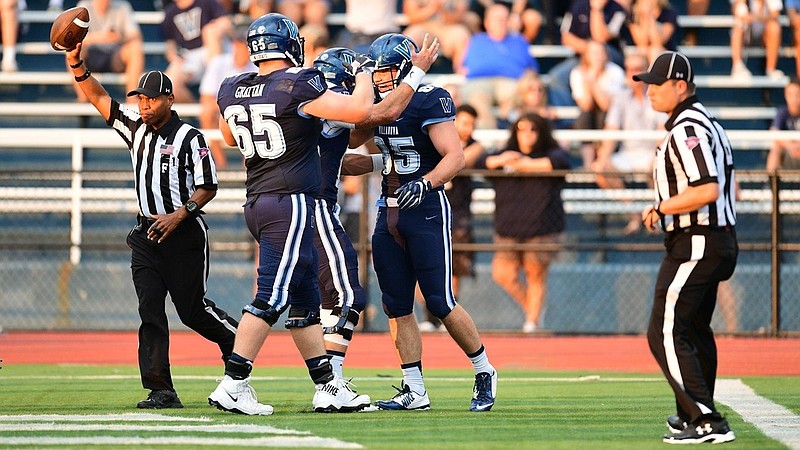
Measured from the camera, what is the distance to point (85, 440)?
19.0 ft

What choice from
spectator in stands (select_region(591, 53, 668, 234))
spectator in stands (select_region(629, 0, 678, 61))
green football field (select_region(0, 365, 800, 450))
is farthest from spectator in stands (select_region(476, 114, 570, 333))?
green football field (select_region(0, 365, 800, 450))

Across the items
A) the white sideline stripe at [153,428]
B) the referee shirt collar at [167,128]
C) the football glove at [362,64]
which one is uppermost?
the football glove at [362,64]

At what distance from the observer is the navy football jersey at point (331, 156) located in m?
7.63

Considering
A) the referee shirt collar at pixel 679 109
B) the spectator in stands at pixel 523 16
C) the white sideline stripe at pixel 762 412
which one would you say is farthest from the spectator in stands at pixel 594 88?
the referee shirt collar at pixel 679 109

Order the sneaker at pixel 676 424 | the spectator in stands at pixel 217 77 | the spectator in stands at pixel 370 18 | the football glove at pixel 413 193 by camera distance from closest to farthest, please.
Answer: the sneaker at pixel 676 424
the football glove at pixel 413 193
the spectator in stands at pixel 217 77
the spectator in stands at pixel 370 18

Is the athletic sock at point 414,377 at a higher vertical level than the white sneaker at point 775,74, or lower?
lower

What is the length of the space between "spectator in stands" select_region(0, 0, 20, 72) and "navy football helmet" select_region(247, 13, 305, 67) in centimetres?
1033

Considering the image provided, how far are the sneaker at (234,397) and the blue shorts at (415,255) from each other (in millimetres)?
1073

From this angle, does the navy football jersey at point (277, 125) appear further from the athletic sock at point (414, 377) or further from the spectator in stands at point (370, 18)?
the spectator in stands at point (370, 18)

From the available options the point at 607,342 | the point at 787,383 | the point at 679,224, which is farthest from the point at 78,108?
the point at 679,224

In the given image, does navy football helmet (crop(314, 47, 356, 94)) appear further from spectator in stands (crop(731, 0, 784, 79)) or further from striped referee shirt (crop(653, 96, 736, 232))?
spectator in stands (crop(731, 0, 784, 79))

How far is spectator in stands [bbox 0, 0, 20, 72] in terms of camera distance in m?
16.3

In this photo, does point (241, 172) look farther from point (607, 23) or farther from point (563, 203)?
point (607, 23)

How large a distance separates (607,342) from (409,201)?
6292 millimetres
